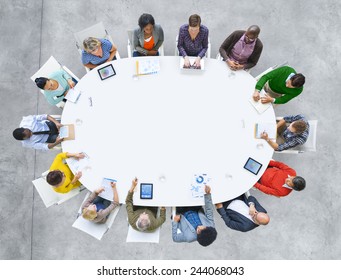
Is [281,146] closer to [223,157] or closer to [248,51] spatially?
[223,157]

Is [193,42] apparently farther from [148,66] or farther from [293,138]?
[293,138]

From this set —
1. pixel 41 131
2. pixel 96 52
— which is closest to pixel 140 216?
pixel 41 131

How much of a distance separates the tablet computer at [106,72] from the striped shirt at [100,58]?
0.51 feet

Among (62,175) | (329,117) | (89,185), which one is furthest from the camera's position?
(329,117)

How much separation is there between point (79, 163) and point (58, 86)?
86 cm

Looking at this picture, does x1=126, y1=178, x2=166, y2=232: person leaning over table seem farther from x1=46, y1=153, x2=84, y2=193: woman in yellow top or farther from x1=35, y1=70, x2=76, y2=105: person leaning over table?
x1=35, y1=70, x2=76, y2=105: person leaning over table

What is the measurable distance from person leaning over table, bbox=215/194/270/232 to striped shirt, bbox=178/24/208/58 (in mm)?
1657

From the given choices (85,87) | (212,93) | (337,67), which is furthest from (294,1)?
(85,87)

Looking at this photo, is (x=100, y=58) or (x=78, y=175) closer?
(x=78, y=175)

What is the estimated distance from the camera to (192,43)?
3.58 m

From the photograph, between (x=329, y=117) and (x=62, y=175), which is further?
(x=329, y=117)

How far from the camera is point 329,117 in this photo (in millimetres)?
4379

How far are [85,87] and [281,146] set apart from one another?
2.23 meters

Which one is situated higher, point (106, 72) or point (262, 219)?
point (106, 72)
